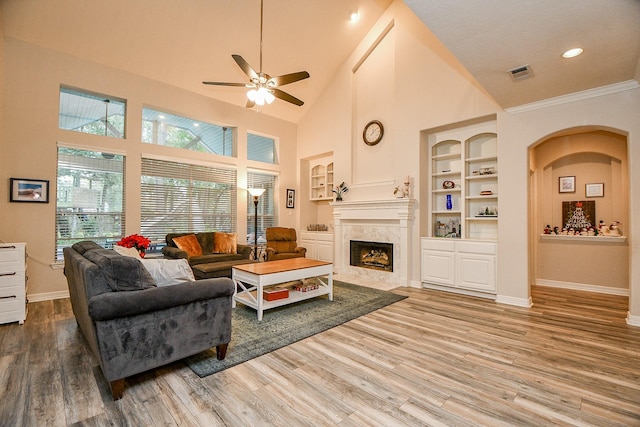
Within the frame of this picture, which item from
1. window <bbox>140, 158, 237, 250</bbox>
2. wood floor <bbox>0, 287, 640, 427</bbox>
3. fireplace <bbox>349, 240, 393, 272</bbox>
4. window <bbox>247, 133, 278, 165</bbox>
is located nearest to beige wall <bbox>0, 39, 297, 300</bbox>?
window <bbox>140, 158, 237, 250</bbox>

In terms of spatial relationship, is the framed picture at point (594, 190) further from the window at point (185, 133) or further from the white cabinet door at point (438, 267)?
the window at point (185, 133)

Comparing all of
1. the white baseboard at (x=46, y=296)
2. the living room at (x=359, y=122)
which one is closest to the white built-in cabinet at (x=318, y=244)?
the living room at (x=359, y=122)

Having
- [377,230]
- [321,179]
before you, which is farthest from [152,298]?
[321,179]

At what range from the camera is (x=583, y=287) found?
16.1 ft

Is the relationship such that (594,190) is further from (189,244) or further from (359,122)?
(189,244)

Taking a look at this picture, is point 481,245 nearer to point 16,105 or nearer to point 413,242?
point 413,242

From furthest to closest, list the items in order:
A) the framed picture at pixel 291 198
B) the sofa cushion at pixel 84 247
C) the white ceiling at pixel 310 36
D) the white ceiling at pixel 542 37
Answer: the framed picture at pixel 291 198 < the sofa cushion at pixel 84 247 < the white ceiling at pixel 310 36 < the white ceiling at pixel 542 37

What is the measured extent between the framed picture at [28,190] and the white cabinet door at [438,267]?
590cm

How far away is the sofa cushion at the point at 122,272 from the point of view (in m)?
2.01

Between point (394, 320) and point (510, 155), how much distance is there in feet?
9.36

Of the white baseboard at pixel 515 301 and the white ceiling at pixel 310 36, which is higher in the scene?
the white ceiling at pixel 310 36

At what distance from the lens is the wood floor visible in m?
1.80

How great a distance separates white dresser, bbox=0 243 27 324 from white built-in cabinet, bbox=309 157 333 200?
17.3 ft

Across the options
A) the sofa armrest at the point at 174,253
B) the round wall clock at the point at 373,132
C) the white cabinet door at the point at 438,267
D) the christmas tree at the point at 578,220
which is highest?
the round wall clock at the point at 373,132
